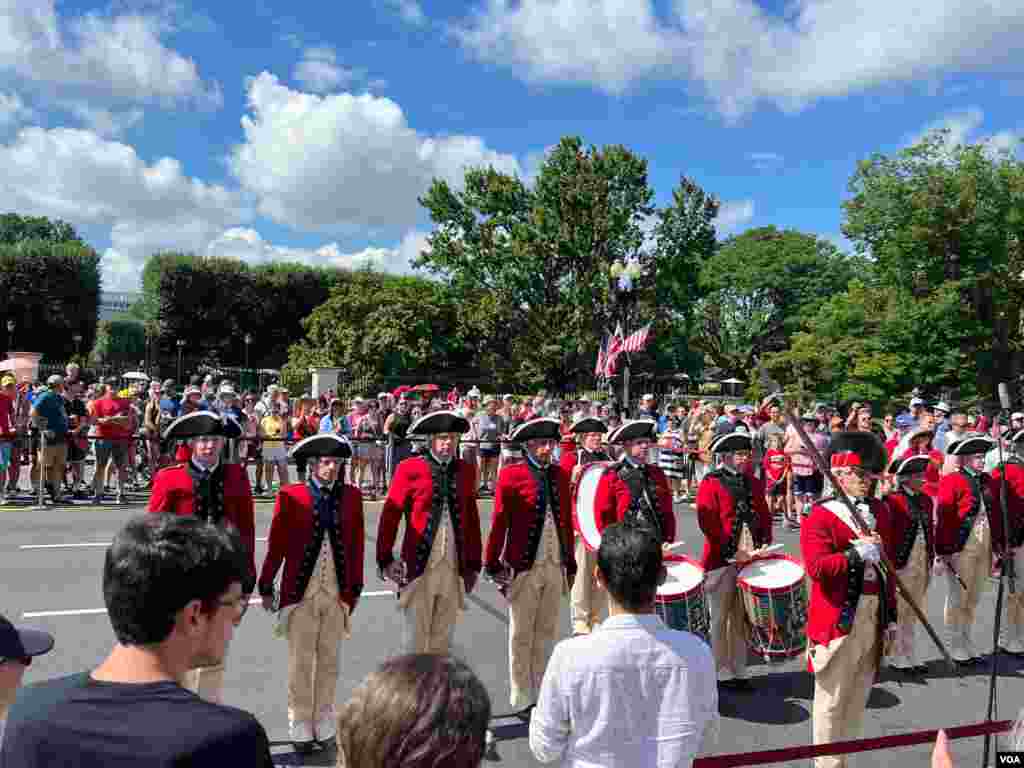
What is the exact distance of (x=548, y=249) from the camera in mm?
37594

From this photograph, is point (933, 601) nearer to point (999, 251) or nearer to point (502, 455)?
point (502, 455)

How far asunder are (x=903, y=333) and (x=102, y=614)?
28185mm

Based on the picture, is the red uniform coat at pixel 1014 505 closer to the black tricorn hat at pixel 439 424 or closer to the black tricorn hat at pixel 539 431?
the black tricorn hat at pixel 539 431

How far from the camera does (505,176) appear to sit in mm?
38812

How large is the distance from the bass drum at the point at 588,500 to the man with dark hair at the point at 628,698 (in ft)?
12.7

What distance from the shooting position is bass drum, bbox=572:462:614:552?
265 inches

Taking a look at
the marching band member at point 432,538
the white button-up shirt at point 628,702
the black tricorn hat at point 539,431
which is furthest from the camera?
the black tricorn hat at point 539,431

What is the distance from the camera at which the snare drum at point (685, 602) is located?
552cm

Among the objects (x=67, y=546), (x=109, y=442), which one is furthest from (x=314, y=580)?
(x=109, y=442)

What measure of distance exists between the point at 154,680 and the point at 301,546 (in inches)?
133

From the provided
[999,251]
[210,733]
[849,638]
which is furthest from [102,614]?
[999,251]

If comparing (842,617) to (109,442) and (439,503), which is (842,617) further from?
(109,442)

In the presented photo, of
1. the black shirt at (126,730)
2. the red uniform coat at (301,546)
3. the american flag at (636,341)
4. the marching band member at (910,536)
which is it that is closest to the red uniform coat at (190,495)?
the red uniform coat at (301,546)

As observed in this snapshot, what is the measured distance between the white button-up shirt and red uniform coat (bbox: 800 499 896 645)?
2090 millimetres
